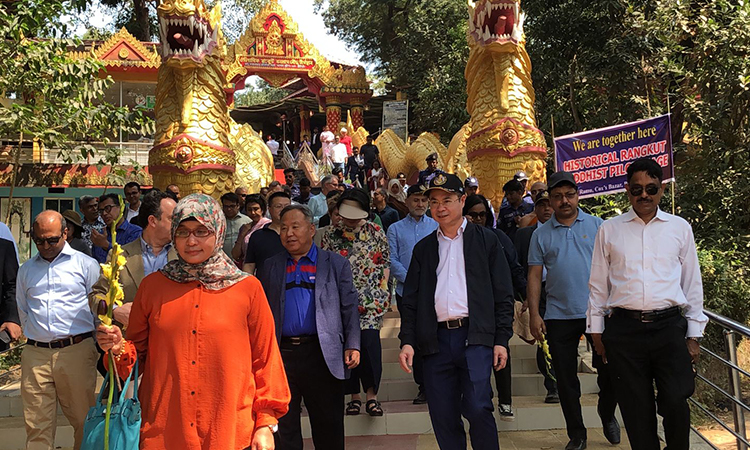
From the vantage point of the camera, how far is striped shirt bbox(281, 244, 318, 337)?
415cm

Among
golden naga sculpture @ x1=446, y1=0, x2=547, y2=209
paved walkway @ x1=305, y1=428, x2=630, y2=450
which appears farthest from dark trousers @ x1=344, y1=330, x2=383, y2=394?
golden naga sculpture @ x1=446, y1=0, x2=547, y2=209

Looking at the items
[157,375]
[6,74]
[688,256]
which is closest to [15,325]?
[157,375]

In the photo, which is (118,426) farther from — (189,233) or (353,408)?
(353,408)

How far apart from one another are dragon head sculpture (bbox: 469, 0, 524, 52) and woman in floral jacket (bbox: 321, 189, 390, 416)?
5.84 metres

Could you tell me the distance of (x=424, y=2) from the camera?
24438 mm

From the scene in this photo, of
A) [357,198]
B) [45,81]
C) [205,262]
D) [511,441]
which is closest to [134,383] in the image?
[205,262]

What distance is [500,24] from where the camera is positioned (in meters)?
10.4

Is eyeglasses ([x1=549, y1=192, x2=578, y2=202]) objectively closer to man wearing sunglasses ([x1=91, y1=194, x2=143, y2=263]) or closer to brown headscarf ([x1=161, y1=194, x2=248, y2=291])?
brown headscarf ([x1=161, y1=194, x2=248, y2=291])

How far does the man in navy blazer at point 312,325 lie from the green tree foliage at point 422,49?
16.6 meters

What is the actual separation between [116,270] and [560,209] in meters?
3.08

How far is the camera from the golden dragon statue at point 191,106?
1016cm

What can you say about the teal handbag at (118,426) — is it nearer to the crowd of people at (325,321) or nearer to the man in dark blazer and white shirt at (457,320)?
the crowd of people at (325,321)

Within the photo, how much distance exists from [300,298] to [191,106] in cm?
681

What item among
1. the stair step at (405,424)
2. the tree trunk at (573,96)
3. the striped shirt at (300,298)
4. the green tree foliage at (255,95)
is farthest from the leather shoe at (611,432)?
the green tree foliage at (255,95)
